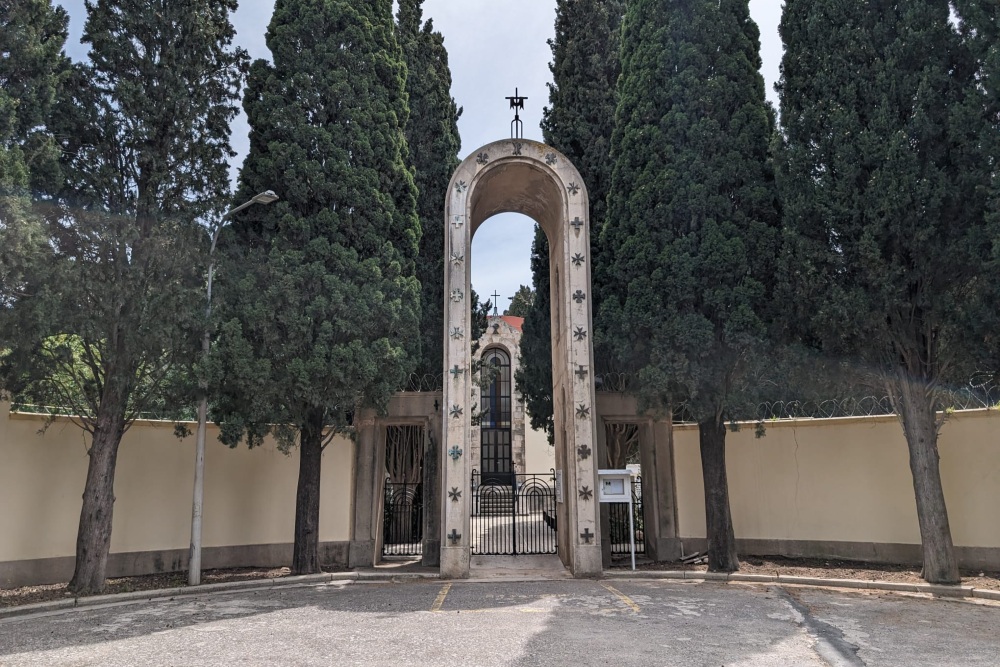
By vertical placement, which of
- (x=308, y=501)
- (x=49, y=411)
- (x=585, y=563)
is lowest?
(x=585, y=563)

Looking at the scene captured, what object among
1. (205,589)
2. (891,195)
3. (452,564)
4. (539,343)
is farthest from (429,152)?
(205,589)

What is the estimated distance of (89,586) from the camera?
995cm

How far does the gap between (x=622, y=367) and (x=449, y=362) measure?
3.86 meters

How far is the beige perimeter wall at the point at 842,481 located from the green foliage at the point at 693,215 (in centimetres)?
250

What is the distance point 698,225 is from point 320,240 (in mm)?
7234

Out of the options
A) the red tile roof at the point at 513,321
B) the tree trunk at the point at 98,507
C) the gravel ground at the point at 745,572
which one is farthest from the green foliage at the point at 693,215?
the red tile roof at the point at 513,321

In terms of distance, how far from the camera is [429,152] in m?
17.6

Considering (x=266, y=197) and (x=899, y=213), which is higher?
(x=266, y=197)

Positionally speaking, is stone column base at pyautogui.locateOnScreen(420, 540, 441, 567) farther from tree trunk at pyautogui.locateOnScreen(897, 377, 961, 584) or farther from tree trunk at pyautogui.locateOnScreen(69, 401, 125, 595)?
tree trunk at pyautogui.locateOnScreen(897, 377, 961, 584)

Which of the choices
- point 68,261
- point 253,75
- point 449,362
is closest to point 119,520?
point 68,261

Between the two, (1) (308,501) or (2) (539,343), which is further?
(2) (539,343)

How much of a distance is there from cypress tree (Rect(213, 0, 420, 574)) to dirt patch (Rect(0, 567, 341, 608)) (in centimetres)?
117

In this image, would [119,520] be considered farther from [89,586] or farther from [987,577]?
[987,577]

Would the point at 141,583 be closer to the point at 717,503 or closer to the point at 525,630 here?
the point at 525,630
